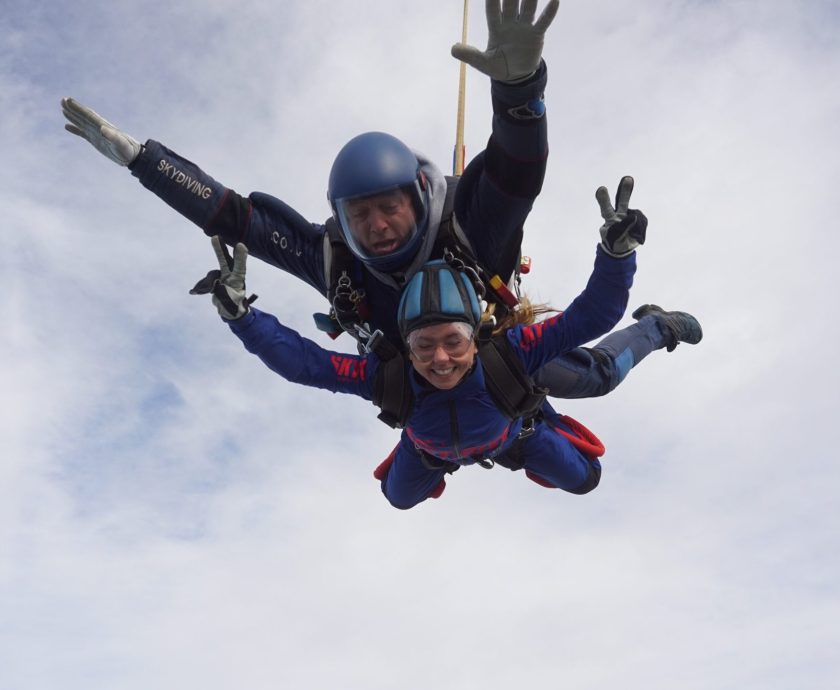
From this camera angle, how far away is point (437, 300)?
172 inches

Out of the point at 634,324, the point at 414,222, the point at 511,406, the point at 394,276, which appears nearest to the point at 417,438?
the point at 511,406

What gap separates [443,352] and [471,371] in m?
0.30

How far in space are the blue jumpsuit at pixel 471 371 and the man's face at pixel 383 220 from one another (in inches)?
29.3

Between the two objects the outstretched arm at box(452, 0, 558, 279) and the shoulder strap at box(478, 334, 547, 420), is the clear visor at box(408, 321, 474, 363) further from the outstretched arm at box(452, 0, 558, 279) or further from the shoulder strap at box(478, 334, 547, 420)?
the outstretched arm at box(452, 0, 558, 279)

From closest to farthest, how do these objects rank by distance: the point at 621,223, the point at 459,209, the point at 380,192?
the point at 621,223, the point at 380,192, the point at 459,209

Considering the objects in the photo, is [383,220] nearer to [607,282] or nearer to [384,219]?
[384,219]

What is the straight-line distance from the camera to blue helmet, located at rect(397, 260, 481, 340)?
4.37 m

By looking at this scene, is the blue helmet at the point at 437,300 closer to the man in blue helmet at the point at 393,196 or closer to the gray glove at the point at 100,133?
the man in blue helmet at the point at 393,196

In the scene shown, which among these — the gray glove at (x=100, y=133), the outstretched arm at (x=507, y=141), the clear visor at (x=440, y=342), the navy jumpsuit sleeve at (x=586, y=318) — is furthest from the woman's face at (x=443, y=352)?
the gray glove at (x=100, y=133)

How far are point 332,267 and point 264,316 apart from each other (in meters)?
0.51

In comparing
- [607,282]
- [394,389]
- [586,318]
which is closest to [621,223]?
[607,282]

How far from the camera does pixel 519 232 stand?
487cm

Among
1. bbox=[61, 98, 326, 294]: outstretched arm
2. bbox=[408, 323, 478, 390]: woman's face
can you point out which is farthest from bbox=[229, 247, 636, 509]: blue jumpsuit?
bbox=[61, 98, 326, 294]: outstretched arm

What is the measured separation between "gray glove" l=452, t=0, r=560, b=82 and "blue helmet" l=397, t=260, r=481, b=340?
106 centimetres
